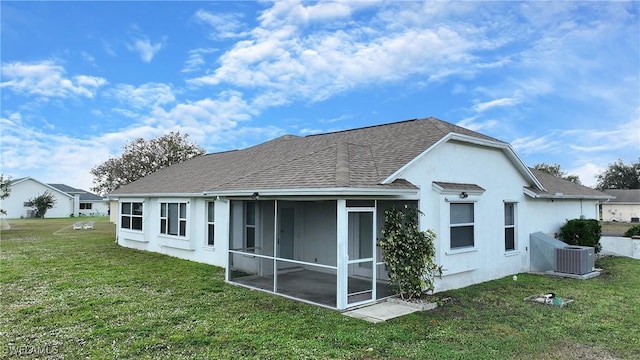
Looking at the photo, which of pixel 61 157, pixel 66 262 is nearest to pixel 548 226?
pixel 66 262

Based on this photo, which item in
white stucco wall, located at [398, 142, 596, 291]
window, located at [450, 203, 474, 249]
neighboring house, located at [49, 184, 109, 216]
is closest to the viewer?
white stucco wall, located at [398, 142, 596, 291]

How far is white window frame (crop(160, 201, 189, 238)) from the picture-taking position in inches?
591

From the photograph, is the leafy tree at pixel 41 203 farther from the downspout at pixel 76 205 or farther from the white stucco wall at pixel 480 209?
the white stucco wall at pixel 480 209

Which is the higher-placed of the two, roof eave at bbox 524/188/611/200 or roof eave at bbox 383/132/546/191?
roof eave at bbox 383/132/546/191

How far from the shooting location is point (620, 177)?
69375mm

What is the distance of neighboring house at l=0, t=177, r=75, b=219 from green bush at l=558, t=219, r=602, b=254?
58.9 meters

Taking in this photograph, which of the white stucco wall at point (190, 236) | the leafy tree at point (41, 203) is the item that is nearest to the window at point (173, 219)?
the white stucco wall at point (190, 236)

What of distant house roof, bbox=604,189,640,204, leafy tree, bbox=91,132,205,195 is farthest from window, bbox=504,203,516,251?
distant house roof, bbox=604,189,640,204

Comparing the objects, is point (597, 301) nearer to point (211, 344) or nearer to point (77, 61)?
point (211, 344)

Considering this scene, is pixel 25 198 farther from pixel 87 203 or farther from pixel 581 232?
pixel 581 232

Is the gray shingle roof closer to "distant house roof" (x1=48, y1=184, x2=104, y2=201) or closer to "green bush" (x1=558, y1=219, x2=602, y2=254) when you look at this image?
"green bush" (x1=558, y1=219, x2=602, y2=254)

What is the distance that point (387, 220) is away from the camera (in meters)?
8.84

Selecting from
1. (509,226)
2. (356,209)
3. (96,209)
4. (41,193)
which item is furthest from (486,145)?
(96,209)

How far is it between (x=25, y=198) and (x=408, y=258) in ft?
201
